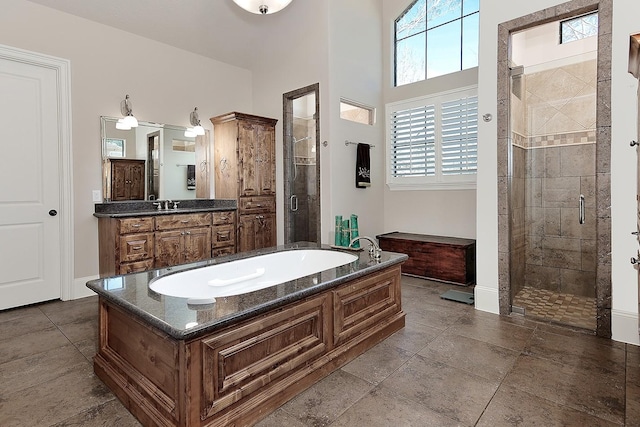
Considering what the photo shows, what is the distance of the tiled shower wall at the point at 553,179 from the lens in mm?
3072

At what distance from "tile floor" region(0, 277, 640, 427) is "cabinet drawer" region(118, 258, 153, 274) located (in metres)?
0.76

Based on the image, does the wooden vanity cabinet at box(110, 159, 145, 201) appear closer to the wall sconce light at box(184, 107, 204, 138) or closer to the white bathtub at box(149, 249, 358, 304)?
the wall sconce light at box(184, 107, 204, 138)

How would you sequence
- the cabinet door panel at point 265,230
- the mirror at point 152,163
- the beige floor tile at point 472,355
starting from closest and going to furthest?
the beige floor tile at point 472,355 → the mirror at point 152,163 → the cabinet door panel at point 265,230

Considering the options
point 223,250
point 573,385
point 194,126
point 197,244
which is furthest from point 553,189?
point 194,126

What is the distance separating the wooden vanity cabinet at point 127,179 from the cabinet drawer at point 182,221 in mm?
617

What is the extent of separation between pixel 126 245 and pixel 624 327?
4.27 m

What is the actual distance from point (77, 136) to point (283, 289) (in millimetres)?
3197

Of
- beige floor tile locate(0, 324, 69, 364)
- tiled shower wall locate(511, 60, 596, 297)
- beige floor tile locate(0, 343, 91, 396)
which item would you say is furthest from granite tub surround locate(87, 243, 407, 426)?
tiled shower wall locate(511, 60, 596, 297)

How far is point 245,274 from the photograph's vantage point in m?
2.86

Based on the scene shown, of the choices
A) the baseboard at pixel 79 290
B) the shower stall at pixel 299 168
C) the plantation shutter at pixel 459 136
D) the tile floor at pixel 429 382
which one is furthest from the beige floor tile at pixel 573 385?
the baseboard at pixel 79 290

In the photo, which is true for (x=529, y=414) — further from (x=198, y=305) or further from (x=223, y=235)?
(x=223, y=235)

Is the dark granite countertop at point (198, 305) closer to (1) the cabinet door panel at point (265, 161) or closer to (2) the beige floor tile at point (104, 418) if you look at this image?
(2) the beige floor tile at point (104, 418)

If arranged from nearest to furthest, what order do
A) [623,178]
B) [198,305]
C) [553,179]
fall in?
[198,305]
[623,178]
[553,179]

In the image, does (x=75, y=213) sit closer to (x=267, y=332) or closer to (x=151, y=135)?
(x=151, y=135)
